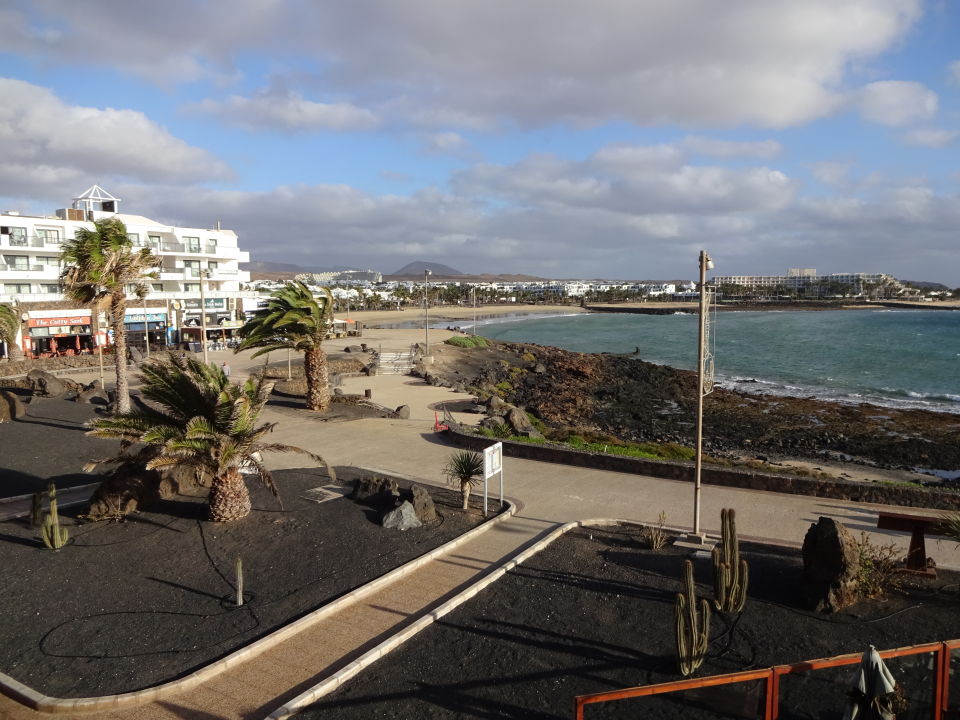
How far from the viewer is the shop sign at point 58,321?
40469mm

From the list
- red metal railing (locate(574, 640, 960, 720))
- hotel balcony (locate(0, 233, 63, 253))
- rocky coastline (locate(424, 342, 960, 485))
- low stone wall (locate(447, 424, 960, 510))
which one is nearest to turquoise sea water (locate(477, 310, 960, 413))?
low stone wall (locate(447, 424, 960, 510))

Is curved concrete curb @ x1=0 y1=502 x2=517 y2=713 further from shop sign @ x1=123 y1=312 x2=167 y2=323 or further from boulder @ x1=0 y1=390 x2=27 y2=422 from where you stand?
shop sign @ x1=123 y1=312 x2=167 y2=323

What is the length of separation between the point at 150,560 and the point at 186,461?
5.33 feet

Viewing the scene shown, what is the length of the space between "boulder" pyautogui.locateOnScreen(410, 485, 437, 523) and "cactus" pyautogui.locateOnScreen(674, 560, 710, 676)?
18.5 ft

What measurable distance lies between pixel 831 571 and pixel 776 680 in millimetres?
3150

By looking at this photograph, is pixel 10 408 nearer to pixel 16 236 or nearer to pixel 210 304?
pixel 16 236

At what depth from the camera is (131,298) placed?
45781 mm

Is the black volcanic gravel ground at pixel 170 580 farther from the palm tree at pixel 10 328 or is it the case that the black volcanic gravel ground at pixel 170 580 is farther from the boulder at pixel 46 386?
the palm tree at pixel 10 328

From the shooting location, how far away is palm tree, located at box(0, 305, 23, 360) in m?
31.7

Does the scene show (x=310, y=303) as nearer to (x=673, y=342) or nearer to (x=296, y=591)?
(x=296, y=591)

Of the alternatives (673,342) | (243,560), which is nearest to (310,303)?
(243,560)

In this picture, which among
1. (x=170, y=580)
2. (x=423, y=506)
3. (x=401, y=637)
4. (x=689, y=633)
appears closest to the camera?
(x=689, y=633)

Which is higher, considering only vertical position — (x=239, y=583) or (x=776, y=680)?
(x=776, y=680)

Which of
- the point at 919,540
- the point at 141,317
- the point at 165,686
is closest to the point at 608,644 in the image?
the point at 165,686
